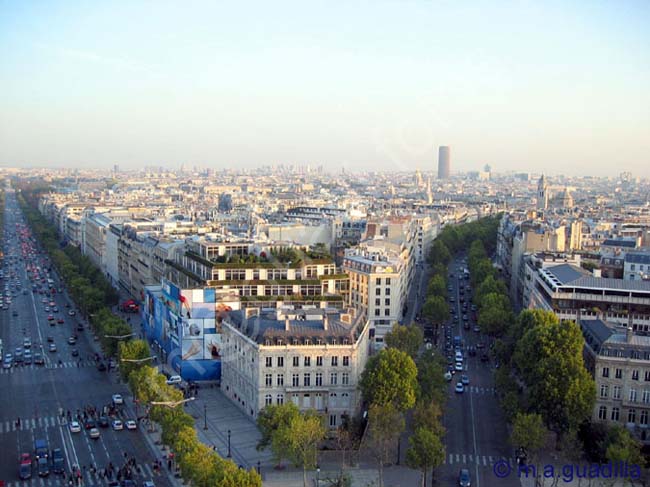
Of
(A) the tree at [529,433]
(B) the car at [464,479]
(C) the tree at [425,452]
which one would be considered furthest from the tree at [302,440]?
(A) the tree at [529,433]

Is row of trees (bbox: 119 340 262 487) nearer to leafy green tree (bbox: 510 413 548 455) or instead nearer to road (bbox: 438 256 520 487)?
road (bbox: 438 256 520 487)

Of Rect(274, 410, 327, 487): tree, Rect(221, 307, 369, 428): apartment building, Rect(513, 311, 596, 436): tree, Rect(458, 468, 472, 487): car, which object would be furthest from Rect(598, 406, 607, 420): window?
Rect(274, 410, 327, 487): tree

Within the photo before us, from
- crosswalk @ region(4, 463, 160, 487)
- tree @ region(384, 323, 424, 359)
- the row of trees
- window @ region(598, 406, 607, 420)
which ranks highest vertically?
tree @ region(384, 323, 424, 359)

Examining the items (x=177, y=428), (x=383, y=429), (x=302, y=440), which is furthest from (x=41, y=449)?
(x=383, y=429)

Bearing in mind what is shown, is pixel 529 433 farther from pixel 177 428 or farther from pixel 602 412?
pixel 177 428

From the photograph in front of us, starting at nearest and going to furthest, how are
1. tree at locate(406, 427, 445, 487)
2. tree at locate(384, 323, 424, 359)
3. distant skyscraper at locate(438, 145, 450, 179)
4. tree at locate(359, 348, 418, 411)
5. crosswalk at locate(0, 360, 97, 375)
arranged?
tree at locate(406, 427, 445, 487), tree at locate(359, 348, 418, 411), tree at locate(384, 323, 424, 359), crosswalk at locate(0, 360, 97, 375), distant skyscraper at locate(438, 145, 450, 179)

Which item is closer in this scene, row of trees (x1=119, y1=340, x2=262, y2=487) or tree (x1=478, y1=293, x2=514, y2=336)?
row of trees (x1=119, y1=340, x2=262, y2=487)

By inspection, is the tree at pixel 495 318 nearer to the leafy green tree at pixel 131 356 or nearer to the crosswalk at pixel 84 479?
the leafy green tree at pixel 131 356
